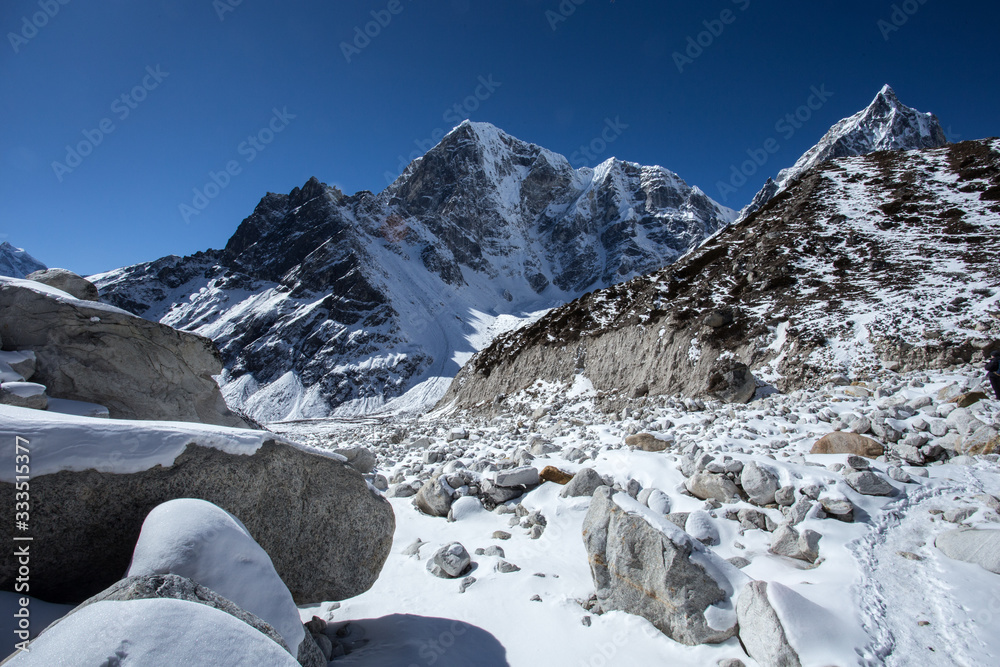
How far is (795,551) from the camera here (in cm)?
459

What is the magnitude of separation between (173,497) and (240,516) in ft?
1.91

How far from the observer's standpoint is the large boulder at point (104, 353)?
7.72 m

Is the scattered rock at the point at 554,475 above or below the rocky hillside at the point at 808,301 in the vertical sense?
below

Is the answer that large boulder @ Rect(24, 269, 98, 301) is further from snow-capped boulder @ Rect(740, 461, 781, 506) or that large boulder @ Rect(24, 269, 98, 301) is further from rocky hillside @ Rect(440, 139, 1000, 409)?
rocky hillside @ Rect(440, 139, 1000, 409)

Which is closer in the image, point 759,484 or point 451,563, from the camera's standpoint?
point 451,563

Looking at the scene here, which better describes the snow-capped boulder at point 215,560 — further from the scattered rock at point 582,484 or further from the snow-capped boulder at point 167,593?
the scattered rock at point 582,484

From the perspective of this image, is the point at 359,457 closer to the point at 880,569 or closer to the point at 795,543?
the point at 795,543

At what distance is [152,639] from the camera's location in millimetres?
1968

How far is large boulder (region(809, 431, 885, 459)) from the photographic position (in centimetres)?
663

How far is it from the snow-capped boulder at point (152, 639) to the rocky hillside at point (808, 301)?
1376cm

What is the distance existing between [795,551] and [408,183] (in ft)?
682

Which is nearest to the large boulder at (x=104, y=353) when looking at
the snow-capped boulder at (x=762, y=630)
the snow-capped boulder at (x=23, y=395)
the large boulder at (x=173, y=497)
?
the snow-capped boulder at (x=23, y=395)

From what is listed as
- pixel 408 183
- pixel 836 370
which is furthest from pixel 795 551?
pixel 408 183

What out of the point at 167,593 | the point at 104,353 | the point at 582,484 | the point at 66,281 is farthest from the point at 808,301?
the point at 66,281
